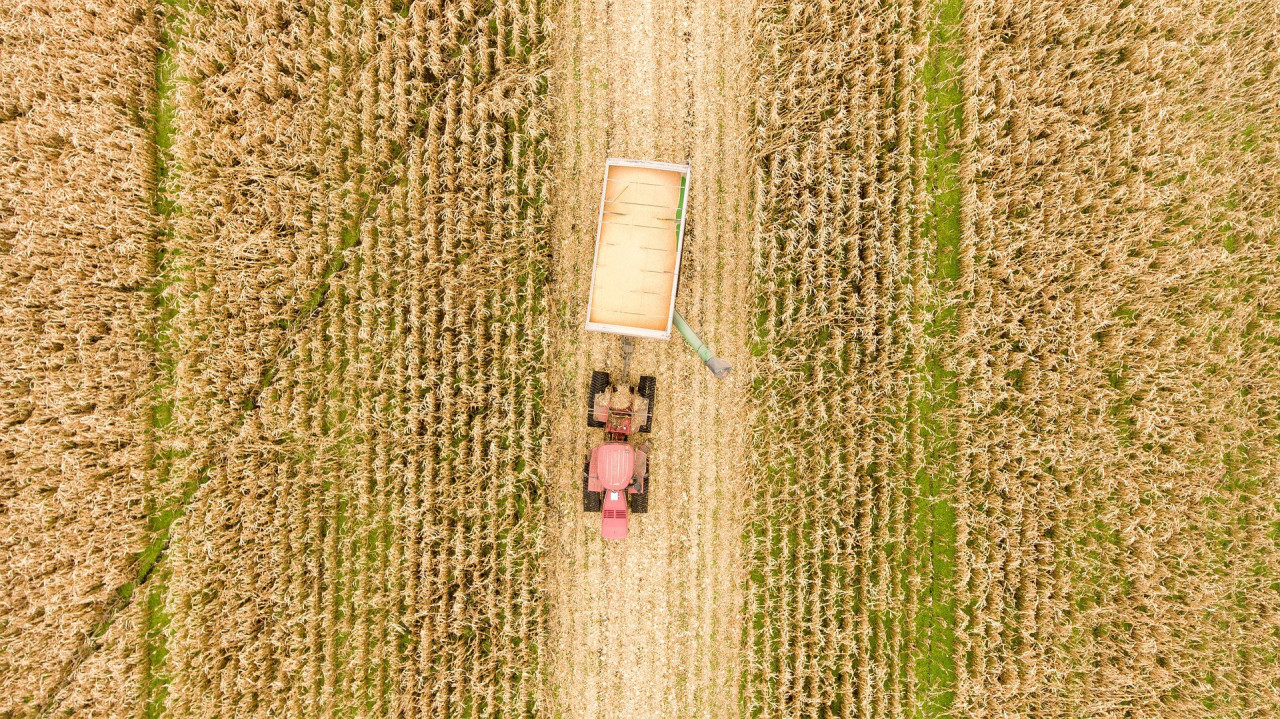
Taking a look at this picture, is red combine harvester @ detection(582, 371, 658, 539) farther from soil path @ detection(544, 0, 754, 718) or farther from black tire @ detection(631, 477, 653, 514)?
soil path @ detection(544, 0, 754, 718)

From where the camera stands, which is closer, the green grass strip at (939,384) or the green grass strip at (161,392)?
the green grass strip at (939,384)

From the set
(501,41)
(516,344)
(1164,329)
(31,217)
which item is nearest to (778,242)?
(516,344)

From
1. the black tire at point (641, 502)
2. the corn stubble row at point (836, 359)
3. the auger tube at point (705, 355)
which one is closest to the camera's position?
the auger tube at point (705, 355)

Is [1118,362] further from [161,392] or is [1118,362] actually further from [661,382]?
[161,392]

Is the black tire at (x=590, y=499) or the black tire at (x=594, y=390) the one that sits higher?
the black tire at (x=594, y=390)

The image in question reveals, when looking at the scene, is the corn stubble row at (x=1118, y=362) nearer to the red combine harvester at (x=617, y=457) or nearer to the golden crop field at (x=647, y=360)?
the golden crop field at (x=647, y=360)

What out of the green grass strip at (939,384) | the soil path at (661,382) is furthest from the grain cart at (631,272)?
the green grass strip at (939,384)

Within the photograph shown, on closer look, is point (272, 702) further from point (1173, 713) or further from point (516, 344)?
point (1173, 713)
